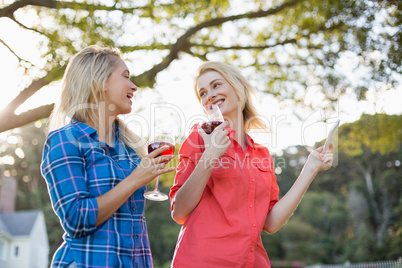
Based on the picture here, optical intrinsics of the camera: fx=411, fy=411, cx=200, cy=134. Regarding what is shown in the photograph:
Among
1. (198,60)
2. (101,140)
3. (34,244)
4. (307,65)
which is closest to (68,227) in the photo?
(101,140)

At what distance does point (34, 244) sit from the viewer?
922 inches

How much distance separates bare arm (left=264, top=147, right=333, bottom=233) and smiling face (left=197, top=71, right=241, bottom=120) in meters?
0.69

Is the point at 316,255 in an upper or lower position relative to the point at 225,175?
lower

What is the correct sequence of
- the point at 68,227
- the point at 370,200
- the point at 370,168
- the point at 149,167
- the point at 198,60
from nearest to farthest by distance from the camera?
1. the point at 68,227
2. the point at 149,167
3. the point at 198,60
4. the point at 370,200
5. the point at 370,168

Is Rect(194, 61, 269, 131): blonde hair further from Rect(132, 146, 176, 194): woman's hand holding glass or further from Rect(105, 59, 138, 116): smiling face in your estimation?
Rect(132, 146, 176, 194): woman's hand holding glass

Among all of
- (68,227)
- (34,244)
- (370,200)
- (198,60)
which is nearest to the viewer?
(68,227)

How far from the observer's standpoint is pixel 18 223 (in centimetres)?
2317

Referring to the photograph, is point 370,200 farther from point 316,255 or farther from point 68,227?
point 68,227

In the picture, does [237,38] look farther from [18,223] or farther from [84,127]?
[18,223]

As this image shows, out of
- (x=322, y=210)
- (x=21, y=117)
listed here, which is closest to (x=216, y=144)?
(x=21, y=117)

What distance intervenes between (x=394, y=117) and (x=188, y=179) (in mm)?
6830

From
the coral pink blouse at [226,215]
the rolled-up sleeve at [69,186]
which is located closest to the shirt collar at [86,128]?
the rolled-up sleeve at [69,186]

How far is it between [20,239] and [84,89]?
23.3m

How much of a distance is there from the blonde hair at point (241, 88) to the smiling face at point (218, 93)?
35mm
